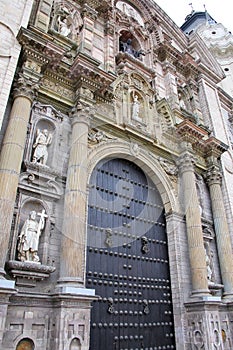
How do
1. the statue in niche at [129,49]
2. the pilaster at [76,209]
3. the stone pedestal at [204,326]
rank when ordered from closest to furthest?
1. the pilaster at [76,209]
2. the stone pedestal at [204,326]
3. the statue in niche at [129,49]

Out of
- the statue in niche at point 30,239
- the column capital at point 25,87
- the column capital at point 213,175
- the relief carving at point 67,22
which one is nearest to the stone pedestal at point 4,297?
the statue in niche at point 30,239

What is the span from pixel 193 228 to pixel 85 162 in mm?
3670

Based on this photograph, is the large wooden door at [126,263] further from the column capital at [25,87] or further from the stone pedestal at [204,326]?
the column capital at [25,87]

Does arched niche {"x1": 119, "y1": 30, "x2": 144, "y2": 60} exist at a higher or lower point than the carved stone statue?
higher

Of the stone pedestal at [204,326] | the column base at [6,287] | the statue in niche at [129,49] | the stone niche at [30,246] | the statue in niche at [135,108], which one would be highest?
the statue in niche at [129,49]

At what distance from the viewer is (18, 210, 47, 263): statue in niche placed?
5133 millimetres

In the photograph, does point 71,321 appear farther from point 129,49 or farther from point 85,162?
point 129,49

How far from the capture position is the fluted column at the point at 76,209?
5.30 metres

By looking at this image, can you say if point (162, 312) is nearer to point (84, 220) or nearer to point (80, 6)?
point (84, 220)

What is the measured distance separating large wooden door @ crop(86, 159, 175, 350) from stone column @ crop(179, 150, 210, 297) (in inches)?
27.8

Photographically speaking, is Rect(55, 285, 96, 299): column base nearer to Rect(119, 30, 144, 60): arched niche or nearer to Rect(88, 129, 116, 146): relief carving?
Rect(88, 129, 116, 146): relief carving

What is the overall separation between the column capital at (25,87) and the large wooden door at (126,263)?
241cm

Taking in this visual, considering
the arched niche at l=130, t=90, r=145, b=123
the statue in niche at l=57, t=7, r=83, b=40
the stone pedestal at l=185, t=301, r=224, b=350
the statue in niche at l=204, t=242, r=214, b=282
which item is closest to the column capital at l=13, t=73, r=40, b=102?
the statue in niche at l=57, t=7, r=83, b=40

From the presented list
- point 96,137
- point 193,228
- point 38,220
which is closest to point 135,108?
point 96,137
